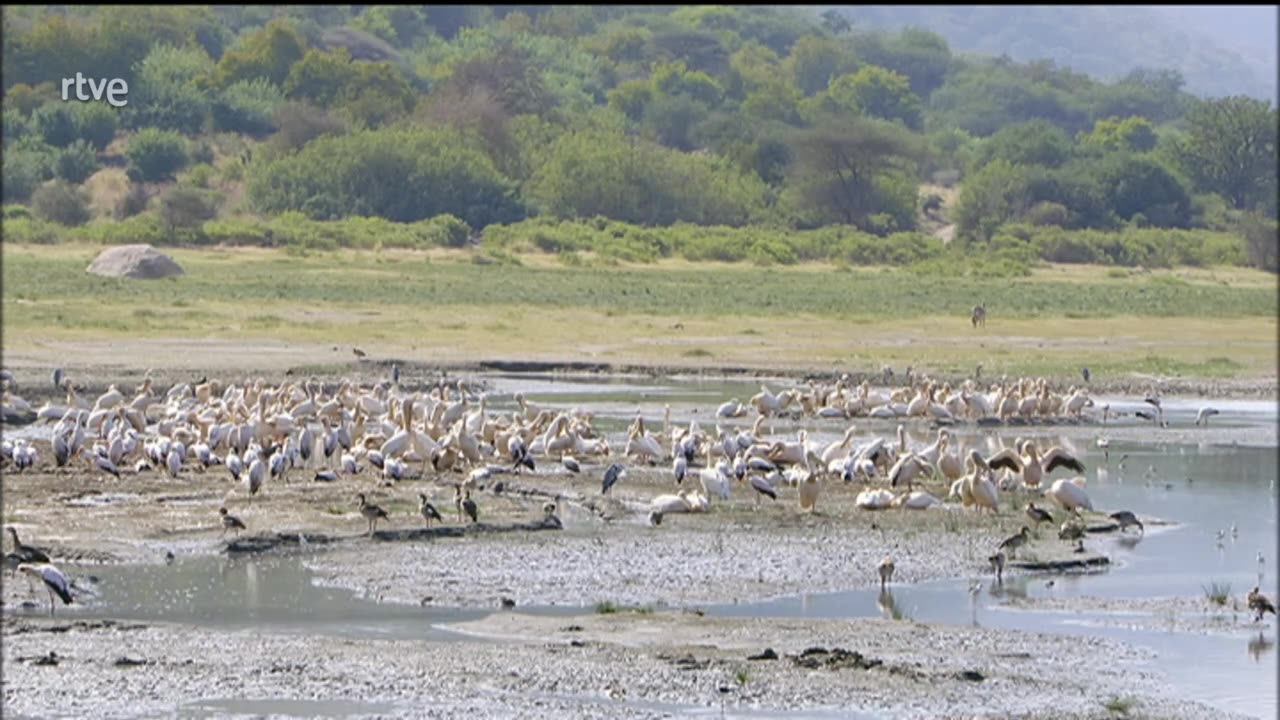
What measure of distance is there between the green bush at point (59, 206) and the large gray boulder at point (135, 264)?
50.2 feet

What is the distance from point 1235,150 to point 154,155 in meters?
36.8

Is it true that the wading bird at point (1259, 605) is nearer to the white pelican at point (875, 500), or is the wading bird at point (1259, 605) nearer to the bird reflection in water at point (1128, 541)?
the bird reflection in water at point (1128, 541)

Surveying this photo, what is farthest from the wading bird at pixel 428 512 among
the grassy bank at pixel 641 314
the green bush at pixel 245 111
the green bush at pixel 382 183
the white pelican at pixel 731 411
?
the green bush at pixel 245 111

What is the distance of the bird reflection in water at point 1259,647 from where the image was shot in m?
13.4

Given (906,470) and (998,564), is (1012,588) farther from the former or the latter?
(906,470)

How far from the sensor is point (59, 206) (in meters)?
60.3

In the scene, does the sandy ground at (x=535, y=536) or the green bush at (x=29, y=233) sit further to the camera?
the green bush at (x=29, y=233)

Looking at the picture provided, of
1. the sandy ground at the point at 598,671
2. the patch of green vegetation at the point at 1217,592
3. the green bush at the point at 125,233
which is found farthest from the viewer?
the green bush at the point at 125,233

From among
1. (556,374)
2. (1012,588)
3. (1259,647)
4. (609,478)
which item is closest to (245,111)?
(556,374)

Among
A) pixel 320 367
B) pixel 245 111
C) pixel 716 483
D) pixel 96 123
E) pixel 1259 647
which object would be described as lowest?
pixel 1259 647

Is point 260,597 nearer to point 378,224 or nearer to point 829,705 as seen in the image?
point 829,705

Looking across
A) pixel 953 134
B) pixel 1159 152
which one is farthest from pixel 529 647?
pixel 953 134

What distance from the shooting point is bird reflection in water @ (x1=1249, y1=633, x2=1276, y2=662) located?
→ 1340cm

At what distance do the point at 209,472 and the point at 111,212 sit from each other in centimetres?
4636
